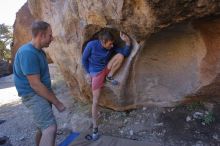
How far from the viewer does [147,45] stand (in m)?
5.31

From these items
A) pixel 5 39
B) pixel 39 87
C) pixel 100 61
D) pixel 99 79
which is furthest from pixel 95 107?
pixel 5 39

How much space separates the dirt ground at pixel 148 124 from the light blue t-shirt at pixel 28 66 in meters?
1.67

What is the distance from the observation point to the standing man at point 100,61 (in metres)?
5.20

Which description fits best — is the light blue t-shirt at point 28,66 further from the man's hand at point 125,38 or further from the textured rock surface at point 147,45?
the man's hand at point 125,38

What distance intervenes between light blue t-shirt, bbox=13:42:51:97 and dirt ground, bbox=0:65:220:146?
1.67 m

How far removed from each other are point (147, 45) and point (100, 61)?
2.47ft

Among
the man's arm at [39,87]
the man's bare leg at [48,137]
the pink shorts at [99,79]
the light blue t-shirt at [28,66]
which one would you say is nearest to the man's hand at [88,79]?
the pink shorts at [99,79]

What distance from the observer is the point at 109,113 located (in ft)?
19.1

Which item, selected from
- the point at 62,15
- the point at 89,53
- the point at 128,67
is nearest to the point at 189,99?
the point at 128,67

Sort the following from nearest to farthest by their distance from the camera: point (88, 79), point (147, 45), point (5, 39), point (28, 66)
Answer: point (28, 66)
point (147, 45)
point (88, 79)
point (5, 39)

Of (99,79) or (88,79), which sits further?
(88,79)

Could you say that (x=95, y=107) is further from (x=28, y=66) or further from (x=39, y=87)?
(x=28, y=66)

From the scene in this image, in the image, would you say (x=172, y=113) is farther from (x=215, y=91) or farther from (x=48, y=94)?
(x=48, y=94)

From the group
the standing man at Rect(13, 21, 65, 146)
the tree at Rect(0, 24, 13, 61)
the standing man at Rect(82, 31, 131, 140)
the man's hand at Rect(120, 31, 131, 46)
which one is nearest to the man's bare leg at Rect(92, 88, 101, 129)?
the standing man at Rect(82, 31, 131, 140)
